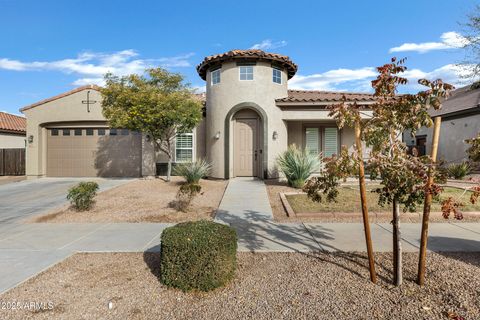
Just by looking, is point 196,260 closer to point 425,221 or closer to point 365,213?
point 365,213

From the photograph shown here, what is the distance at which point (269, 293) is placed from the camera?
9.90 feet

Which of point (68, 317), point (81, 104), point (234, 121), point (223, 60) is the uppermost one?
point (223, 60)

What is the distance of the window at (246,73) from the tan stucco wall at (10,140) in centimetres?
1674

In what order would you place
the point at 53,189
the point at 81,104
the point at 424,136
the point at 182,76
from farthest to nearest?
the point at 424,136, the point at 81,104, the point at 182,76, the point at 53,189

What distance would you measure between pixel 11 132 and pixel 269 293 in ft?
72.9

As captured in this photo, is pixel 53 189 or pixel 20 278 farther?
pixel 53 189

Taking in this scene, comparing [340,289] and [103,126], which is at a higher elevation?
[103,126]

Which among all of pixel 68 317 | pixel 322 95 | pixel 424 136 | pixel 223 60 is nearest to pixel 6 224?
pixel 68 317

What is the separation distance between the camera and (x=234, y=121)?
488 inches

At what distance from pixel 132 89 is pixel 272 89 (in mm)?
6146

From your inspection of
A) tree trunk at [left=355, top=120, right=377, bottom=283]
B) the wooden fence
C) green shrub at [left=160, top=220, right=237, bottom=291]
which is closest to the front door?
tree trunk at [left=355, top=120, right=377, bottom=283]

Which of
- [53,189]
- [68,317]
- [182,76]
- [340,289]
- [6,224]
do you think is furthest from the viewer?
[182,76]

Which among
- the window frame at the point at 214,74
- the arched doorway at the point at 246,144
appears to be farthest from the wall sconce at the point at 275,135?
the window frame at the point at 214,74

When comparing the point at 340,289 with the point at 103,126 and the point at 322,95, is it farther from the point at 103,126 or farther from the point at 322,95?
the point at 103,126
